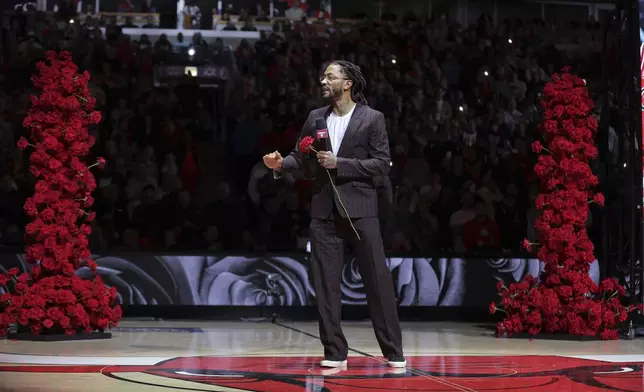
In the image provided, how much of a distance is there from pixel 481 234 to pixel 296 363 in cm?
527

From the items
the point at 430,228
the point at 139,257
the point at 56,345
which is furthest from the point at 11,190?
the point at 430,228

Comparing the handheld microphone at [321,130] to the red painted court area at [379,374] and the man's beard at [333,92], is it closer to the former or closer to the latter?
the man's beard at [333,92]

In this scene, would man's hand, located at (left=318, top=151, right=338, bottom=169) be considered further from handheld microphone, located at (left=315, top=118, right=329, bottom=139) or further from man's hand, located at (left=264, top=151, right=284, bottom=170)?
man's hand, located at (left=264, top=151, right=284, bottom=170)

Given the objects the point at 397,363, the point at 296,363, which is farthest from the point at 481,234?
the point at 397,363

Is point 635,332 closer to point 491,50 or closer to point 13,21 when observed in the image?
point 491,50

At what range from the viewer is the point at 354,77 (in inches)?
219

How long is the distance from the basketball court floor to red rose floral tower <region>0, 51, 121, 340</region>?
9.2 inches

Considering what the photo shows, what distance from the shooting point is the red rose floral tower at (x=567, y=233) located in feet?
27.2

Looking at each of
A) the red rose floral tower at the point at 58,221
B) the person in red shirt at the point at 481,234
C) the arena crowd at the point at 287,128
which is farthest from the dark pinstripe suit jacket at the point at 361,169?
the person in red shirt at the point at 481,234

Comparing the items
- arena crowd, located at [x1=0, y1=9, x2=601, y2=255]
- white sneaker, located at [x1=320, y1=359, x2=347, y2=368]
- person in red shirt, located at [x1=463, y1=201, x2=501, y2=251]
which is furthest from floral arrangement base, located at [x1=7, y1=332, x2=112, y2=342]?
person in red shirt, located at [x1=463, y1=201, x2=501, y2=251]

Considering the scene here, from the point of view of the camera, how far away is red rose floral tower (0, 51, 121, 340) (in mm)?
7777

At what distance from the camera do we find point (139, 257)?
10.2 meters

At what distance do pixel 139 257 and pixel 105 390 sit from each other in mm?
5679

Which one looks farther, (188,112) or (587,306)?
(188,112)
